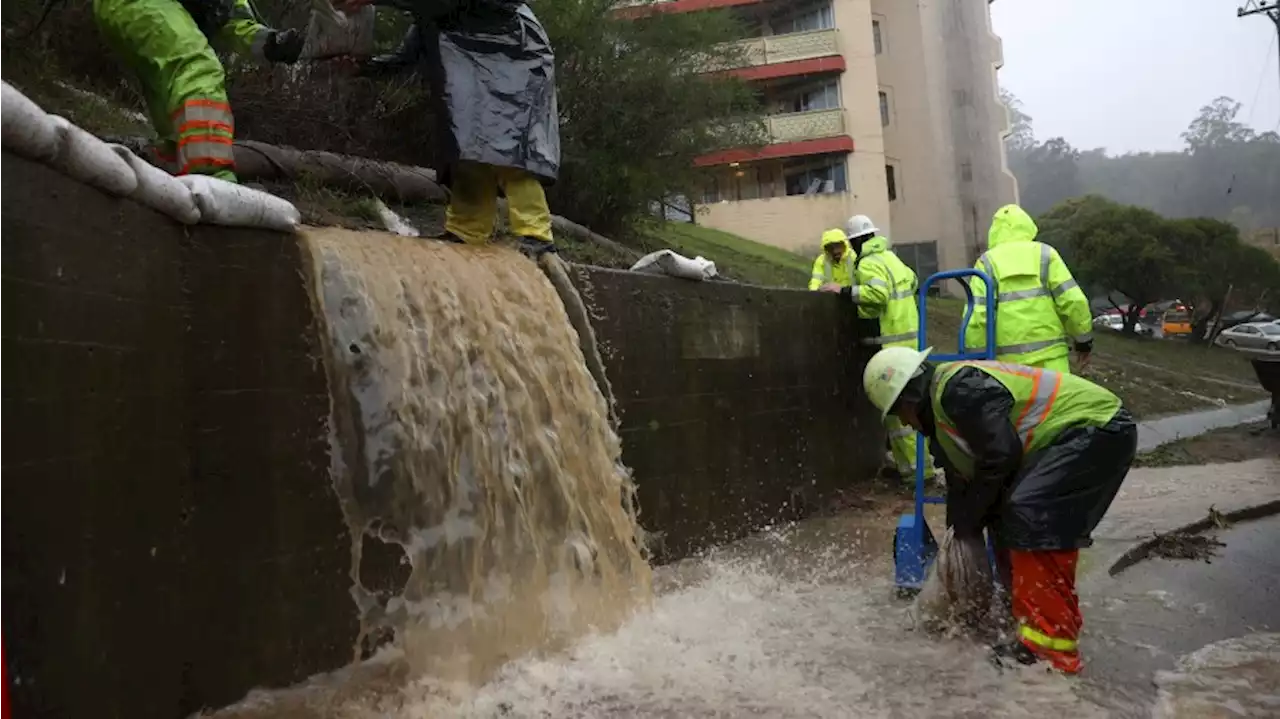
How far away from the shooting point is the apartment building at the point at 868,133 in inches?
1153

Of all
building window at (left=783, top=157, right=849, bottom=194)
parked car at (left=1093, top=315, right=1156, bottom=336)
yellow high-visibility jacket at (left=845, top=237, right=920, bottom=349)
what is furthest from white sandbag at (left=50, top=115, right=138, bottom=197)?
parked car at (left=1093, top=315, right=1156, bottom=336)

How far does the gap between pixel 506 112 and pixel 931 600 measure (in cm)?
316

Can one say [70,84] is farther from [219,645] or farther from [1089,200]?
[1089,200]

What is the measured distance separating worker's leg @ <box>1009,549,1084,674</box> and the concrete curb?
1658mm

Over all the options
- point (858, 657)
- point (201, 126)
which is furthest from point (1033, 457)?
point (201, 126)

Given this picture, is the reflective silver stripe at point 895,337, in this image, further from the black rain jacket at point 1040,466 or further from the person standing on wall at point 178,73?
the person standing on wall at point 178,73

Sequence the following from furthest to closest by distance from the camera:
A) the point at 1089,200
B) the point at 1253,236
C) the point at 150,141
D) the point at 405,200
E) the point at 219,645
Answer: the point at 1253,236 < the point at 1089,200 < the point at 405,200 < the point at 150,141 < the point at 219,645

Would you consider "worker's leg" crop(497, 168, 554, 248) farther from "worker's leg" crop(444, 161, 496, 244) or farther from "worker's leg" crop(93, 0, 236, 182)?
"worker's leg" crop(93, 0, 236, 182)

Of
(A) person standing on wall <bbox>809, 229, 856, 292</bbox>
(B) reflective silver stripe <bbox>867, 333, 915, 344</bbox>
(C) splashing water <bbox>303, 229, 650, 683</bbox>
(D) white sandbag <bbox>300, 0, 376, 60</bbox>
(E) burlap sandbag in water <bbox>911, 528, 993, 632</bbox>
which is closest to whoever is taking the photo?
(C) splashing water <bbox>303, 229, 650, 683</bbox>

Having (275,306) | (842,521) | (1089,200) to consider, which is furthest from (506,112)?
(1089,200)

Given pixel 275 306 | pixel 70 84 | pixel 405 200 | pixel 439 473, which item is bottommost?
pixel 439 473

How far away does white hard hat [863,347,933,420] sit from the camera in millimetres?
3961

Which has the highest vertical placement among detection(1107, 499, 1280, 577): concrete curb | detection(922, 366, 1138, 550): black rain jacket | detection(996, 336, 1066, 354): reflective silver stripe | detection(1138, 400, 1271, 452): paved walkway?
detection(996, 336, 1066, 354): reflective silver stripe

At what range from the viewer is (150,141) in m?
5.70
